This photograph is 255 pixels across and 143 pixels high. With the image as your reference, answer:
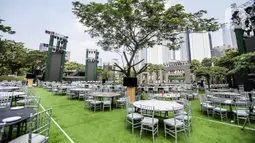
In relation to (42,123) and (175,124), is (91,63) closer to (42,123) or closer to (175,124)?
(42,123)

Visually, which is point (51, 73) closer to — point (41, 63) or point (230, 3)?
point (41, 63)

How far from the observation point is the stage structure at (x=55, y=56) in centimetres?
1614

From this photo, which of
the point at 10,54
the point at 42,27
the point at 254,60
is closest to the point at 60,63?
the point at 42,27

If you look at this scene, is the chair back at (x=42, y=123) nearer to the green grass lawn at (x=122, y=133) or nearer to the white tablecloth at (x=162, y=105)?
the green grass lawn at (x=122, y=133)

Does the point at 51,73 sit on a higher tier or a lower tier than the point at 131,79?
higher

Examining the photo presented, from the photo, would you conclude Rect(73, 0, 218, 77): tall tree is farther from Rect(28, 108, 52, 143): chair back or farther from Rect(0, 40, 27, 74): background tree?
Rect(0, 40, 27, 74): background tree

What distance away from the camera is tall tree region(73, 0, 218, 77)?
6.10 m

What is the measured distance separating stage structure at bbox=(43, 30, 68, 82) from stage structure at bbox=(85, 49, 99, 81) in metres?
4.52

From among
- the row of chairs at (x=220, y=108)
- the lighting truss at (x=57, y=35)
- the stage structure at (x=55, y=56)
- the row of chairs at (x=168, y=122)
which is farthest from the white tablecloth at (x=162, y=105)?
the lighting truss at (x=57, y=35)

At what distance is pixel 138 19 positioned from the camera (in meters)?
6.59

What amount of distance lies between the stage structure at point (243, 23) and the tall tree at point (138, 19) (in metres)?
6.77

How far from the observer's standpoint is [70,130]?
3.05 m

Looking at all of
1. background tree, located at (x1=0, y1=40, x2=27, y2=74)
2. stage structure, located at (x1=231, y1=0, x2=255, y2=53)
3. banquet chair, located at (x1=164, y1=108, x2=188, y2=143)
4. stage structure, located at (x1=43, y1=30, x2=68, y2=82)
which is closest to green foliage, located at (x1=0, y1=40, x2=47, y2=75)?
background tree, located at (x1=0, y1=40, x2=27, y2=74)

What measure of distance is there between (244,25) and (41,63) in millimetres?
35111
